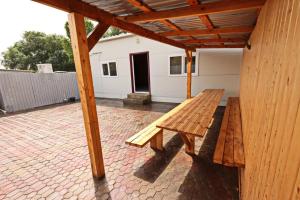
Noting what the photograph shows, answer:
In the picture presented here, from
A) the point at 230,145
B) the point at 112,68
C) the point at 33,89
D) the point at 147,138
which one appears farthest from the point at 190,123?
the point at 33,89

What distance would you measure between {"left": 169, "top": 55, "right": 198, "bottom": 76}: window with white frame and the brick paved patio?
11.6ft

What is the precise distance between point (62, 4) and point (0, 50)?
30851mm

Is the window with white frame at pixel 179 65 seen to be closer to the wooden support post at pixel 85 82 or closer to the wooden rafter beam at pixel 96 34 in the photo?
the wooden rafter beam at pixel 96 34

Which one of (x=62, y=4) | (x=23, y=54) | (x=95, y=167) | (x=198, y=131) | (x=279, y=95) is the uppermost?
(x=23, y=54)

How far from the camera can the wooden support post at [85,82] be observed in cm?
204

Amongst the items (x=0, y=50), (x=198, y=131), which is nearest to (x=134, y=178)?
(x=198, y=131)

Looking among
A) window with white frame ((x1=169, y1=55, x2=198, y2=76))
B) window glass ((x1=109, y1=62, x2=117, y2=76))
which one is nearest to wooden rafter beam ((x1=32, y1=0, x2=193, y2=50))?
window with white frame ((x1=169, y1=55, x2=198, y2=76))

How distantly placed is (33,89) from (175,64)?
7.89 m

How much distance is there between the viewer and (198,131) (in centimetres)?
231

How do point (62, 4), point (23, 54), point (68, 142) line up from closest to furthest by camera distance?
point (62, 4) < point (68, 142) < point (23, 54)

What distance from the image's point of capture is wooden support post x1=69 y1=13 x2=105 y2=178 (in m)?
2.04

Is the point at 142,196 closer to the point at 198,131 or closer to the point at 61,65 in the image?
the point at 198,131

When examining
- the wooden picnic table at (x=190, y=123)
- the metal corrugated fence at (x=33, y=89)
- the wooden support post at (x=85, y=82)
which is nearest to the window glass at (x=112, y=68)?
the metal corrugated fence at (x=33, y=89)

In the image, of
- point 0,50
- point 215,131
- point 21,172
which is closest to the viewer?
point 21,172
